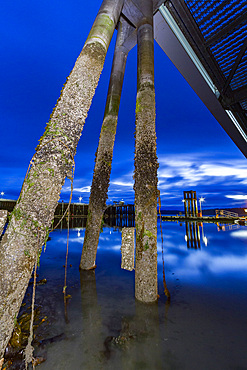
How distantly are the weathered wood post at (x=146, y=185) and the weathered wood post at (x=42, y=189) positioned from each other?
1787 mm

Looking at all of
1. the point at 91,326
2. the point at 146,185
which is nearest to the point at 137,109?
the point at 146,185

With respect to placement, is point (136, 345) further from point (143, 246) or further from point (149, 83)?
point (149, 83)

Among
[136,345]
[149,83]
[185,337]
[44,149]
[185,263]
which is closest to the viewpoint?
[44,149]

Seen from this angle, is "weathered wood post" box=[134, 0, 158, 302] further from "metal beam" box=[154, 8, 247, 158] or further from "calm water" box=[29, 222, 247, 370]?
"metal beam" box=[154, 8, 247, 158]

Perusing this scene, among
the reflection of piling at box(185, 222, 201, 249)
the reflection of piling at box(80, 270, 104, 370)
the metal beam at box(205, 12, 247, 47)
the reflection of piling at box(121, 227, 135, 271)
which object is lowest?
the reflection of piling at box(185, 222, 201, 249)

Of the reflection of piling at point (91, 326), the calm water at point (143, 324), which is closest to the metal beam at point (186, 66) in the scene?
the calm water at point (143, 324)

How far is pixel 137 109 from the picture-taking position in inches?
171

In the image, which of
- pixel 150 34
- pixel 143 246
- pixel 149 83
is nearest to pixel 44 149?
pixel 143 246

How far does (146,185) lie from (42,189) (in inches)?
98.9

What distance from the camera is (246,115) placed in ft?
29.6

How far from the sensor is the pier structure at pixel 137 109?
74.4 inches

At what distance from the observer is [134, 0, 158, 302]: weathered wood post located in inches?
145

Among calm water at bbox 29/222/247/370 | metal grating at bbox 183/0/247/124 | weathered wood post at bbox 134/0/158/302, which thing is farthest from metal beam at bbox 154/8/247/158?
calm water at bbox 29/222/247/370

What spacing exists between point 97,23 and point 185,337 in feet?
A: 20.3
